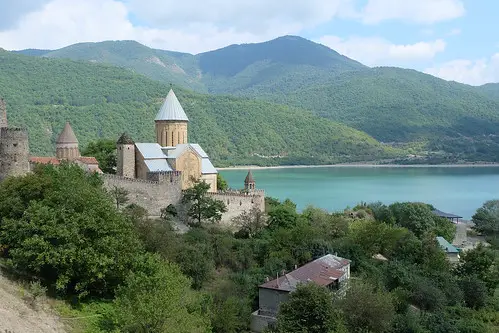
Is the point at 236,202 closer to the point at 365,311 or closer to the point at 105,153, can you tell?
the point at 105,153

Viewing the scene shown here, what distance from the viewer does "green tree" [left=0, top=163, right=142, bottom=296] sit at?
11.6m

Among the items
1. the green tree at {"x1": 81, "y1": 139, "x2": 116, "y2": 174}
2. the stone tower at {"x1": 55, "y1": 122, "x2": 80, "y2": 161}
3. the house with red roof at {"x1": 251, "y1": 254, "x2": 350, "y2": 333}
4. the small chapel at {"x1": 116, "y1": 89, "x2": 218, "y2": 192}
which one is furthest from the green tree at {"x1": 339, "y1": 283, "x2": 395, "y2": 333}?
the stone tower at {"x1": 55, "y1": 122, "x2": 80, "y2": 161}

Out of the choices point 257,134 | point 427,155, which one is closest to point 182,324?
point 257,134

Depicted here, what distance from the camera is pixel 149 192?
66.4 ft

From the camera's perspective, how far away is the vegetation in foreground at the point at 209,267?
11570 millimetres

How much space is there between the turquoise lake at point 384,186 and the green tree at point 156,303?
29350 mm

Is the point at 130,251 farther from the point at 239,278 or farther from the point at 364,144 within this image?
the point at 364,144

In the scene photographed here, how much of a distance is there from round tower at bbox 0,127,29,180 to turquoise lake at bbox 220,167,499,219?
27370mm

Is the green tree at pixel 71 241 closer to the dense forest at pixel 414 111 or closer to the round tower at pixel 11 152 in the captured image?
the round tower at pixel 11 152

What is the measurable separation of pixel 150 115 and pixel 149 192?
69.5 metres

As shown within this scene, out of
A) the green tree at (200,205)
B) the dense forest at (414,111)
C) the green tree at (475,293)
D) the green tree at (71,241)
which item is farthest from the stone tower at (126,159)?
the dense forest at (414,111)

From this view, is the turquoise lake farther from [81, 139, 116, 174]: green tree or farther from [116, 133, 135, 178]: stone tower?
[116, 133, 135, 178]: stone tower

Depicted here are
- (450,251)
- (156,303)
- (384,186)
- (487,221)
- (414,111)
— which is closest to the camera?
(156,303)

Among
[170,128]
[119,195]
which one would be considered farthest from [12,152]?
[170,128]
